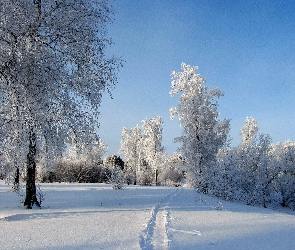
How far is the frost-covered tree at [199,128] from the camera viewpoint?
28.7 m

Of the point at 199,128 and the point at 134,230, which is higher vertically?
the point at 199,128

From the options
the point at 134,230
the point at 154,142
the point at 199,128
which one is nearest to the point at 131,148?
the point at 154,142

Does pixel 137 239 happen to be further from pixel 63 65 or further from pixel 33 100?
pixel 63 65

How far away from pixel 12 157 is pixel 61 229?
12.6ft

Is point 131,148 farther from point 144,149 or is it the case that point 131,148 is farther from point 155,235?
point 155,235

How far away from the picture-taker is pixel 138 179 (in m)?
51.8


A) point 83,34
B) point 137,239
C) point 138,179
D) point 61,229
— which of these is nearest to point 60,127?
point 83,34

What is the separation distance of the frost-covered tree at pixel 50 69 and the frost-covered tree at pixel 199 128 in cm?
1758

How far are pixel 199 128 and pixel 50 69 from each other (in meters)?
19.5

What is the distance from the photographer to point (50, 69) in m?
11.6

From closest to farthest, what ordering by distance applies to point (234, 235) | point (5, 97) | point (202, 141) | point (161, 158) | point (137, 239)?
point (137, 239), point (234, 235), point (5, 97), point (202, 141), point (161, 158)

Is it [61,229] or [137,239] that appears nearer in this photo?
[137,239]

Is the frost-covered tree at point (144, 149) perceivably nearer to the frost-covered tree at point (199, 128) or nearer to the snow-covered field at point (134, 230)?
the frost-covered tree at point (199, 128)

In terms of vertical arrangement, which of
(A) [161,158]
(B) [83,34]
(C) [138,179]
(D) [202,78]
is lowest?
(C) [138,179]
